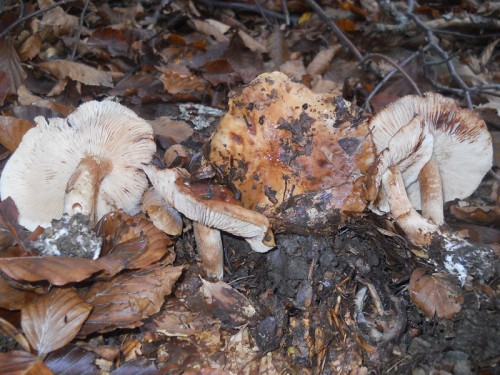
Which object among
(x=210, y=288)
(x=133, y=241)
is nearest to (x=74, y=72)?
(x=133, y=241)

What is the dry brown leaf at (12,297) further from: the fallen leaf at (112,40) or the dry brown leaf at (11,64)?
the fallen leaf at (112,40)

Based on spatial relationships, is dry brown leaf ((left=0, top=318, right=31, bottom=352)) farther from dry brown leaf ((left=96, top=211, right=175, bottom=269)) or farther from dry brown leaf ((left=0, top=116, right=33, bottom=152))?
dry brown leaf ((left=0, top=116, right=33, bottom=152))

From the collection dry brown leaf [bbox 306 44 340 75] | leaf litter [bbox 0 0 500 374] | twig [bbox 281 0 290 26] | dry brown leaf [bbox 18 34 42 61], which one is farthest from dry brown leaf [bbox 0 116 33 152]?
twig [bbox 281 0 290 26]

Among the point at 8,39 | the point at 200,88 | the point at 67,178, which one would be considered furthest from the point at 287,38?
the point at 67,178

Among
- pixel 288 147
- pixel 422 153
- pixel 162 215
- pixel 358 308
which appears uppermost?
pixel 422 153

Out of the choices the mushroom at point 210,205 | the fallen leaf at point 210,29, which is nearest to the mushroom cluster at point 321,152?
the mushroom at point 210,205

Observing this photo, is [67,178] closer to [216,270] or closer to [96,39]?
[216,270]

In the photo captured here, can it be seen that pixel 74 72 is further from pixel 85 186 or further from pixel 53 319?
pixel 53 319
